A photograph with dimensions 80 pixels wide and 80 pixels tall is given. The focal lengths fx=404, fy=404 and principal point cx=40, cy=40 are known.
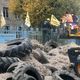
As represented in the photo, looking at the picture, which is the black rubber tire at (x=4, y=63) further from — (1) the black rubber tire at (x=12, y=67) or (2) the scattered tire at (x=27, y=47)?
(2) the scattered tire at (x=27, y=47)

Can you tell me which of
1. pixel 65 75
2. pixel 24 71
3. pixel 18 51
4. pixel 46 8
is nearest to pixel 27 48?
pixel 18 51

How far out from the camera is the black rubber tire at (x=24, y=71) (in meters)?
8.80

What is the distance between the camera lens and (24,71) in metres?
9.06

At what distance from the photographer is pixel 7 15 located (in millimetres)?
50062

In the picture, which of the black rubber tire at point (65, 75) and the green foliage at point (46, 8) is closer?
the black rubber tire at point (65, 75)

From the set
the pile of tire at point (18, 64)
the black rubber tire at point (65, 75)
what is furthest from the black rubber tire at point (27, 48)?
the black rubber tire at point (65, 75)

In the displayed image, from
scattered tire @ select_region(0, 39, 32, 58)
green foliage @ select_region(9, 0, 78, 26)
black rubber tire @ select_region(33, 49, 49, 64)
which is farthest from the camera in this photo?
green foliage @ select_region(9, 0, 78, 26)

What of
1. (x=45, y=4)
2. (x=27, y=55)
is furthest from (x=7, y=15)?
(x=27, y=55)

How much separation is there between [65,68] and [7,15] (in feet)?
128

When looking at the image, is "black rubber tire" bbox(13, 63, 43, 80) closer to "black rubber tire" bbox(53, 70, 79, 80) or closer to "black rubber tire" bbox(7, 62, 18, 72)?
"black rubber tire" bbox(7, 62, 18, 72)

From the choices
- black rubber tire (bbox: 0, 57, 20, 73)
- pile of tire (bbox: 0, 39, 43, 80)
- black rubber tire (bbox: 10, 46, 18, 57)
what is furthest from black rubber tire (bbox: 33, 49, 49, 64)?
black rubber tire (bbox: 0, 57, 20, 73)

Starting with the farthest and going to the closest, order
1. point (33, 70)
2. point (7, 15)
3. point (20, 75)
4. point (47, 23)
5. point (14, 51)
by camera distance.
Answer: point (7, 15), point (47, 23), point (14, 51), point (33, 70), point (20, 75)

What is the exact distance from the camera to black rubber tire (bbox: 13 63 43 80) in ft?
28.9

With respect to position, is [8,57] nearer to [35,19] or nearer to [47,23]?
[47,23]
